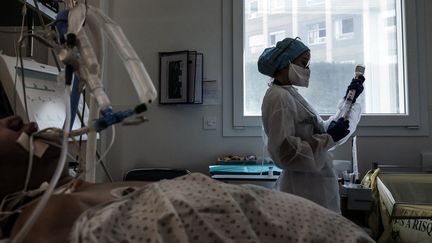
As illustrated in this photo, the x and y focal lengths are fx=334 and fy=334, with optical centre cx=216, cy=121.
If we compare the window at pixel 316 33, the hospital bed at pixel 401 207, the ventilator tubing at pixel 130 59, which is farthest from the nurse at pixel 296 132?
the ventilator tubing at pixel 130 59

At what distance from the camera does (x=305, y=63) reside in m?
1.77

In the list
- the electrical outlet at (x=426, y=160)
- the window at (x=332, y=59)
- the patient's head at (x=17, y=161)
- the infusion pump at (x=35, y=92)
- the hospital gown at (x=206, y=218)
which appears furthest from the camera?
the window at (x=332, y=59)

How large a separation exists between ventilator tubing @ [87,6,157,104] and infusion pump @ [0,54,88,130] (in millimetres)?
339

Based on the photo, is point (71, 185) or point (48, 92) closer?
point (71, 185)

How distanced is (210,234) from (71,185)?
30 centimetres

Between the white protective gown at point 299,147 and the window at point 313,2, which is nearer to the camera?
the white protective gown at point 299,147

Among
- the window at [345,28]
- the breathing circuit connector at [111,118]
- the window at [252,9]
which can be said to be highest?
the window at [252,9]

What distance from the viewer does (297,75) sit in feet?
5.64

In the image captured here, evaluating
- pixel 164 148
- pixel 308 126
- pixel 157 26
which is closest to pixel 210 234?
pixel 308 126

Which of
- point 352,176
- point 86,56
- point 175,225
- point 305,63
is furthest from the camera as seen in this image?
point 352,176

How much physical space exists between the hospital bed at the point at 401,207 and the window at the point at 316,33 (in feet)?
3.46

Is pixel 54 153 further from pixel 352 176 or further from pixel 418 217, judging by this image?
pixel 352 176

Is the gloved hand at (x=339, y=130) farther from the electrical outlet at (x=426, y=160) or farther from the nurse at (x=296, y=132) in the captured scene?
the electrical outlet at (x=426, y=160)

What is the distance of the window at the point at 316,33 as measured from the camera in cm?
249
